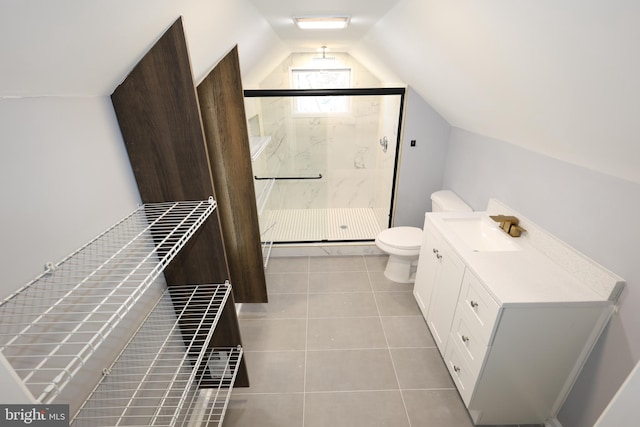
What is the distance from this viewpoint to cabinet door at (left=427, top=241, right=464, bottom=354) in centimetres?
177

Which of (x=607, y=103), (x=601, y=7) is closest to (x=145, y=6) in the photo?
(x=601, y=7)

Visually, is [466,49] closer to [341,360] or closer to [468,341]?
[468,341]

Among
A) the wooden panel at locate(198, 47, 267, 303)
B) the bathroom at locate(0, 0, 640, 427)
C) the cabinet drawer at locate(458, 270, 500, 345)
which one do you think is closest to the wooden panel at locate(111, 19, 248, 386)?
the bathroom at locate(0, 0, 640, 427)

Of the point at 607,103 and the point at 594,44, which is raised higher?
the point at 594,44

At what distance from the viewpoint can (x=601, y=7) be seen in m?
0.70

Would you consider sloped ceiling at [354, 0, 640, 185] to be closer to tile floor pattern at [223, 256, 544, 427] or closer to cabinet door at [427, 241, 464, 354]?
cabinet door at [427, 241, 464, 354]

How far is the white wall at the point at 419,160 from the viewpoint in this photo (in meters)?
2.79

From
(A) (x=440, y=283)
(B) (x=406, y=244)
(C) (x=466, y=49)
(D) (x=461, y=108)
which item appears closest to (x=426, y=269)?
(A) (x=440, y=283)

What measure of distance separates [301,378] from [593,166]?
1.97 metres

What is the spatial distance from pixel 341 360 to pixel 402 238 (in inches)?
46.7

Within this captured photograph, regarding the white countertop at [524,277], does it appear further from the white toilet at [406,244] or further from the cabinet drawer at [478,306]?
the white toilet at [406,244]

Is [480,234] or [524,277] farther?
[480,234]

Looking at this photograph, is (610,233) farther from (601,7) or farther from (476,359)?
(601,7)

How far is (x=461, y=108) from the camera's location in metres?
2.11
